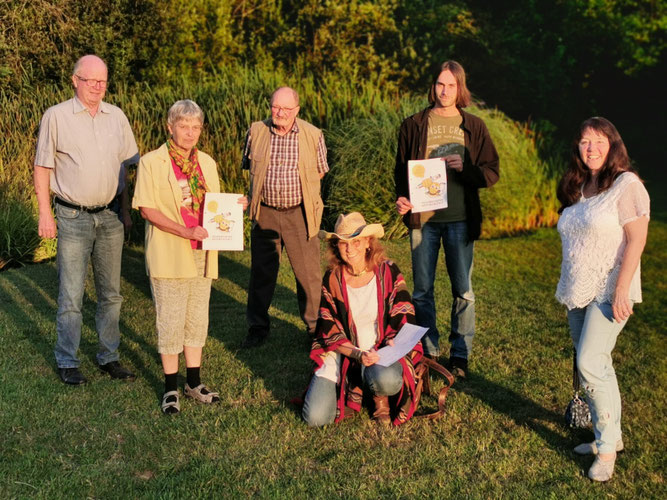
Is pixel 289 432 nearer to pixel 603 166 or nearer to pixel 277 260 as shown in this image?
pixel 277 260

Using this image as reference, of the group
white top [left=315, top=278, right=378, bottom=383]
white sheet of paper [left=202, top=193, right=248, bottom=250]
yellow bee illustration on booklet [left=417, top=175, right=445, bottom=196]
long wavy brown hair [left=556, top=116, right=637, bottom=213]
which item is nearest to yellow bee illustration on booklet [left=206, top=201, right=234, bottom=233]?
white sheet of paper [left=202, top=193, right=248, bottom=250]

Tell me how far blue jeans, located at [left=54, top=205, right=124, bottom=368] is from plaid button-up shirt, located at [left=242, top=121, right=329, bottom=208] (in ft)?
4.58

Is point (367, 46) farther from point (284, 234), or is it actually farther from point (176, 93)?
point (284, 234)

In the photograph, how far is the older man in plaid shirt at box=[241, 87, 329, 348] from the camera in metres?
6.57

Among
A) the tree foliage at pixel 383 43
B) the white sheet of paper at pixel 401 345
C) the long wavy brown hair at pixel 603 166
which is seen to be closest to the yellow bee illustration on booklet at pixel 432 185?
the white sheet of paper at pixel 401 345

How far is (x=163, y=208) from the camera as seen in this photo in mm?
5055

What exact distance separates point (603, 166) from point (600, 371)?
1.13 metres

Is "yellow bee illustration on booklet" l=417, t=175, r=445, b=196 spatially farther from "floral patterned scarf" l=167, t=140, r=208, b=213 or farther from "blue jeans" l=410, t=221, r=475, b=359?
"floral patterned scarf" l=167, t=140, r=208, b=213

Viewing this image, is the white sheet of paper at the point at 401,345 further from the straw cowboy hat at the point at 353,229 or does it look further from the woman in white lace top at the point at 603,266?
the woman in white lace top at the point at 603,266

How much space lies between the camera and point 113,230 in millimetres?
5711

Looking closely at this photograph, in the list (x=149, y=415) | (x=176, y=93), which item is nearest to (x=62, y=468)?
(x=149, y=415)

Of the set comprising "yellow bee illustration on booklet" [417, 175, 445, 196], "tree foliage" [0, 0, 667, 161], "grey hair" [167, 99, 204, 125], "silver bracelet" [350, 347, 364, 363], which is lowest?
"silver bracelet" [350, 347, 364, 363]

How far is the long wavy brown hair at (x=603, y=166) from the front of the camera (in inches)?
165

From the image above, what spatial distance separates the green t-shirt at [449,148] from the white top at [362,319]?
937 millimetres
